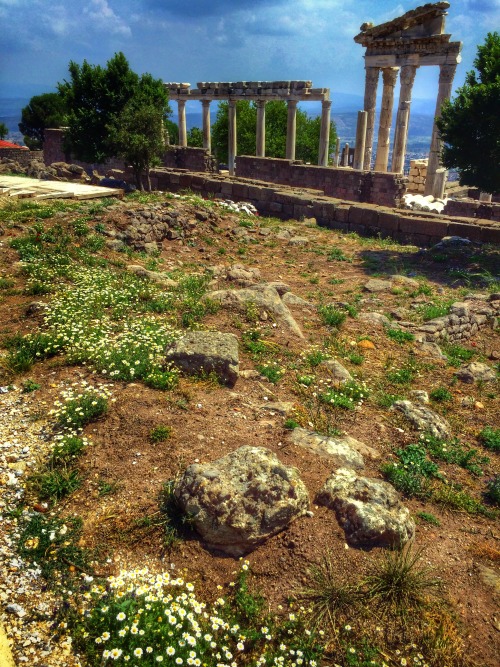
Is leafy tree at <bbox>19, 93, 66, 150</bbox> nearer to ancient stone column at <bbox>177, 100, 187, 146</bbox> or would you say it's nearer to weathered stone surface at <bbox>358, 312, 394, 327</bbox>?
ancient stone column at <bbox>177, 100, 187, 146</bbox>

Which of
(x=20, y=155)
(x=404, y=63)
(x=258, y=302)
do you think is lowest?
(x=258, y=302)

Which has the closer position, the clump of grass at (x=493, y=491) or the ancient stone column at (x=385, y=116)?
the clump of grass at (x=493, y=491)

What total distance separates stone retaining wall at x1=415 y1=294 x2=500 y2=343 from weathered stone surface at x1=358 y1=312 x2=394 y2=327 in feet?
1.88

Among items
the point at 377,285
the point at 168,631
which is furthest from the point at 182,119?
the point at 168,631

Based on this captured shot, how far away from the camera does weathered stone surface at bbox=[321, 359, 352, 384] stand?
7723 mm

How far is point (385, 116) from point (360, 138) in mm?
2409

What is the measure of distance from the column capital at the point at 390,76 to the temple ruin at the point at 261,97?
3.54 meters

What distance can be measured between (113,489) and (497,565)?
3.49 m

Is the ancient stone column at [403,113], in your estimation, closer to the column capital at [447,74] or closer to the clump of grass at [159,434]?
the column capital at [447,74]

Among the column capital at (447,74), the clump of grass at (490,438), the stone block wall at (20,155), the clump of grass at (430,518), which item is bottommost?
the clump of grass at (490,438)

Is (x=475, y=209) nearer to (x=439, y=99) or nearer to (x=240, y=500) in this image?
(x=439, y=99)

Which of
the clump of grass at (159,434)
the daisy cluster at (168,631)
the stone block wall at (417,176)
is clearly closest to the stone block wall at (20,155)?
the stone block wall at (417,176)

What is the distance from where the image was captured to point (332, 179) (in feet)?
76.2

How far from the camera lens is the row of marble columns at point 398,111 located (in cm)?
2723
